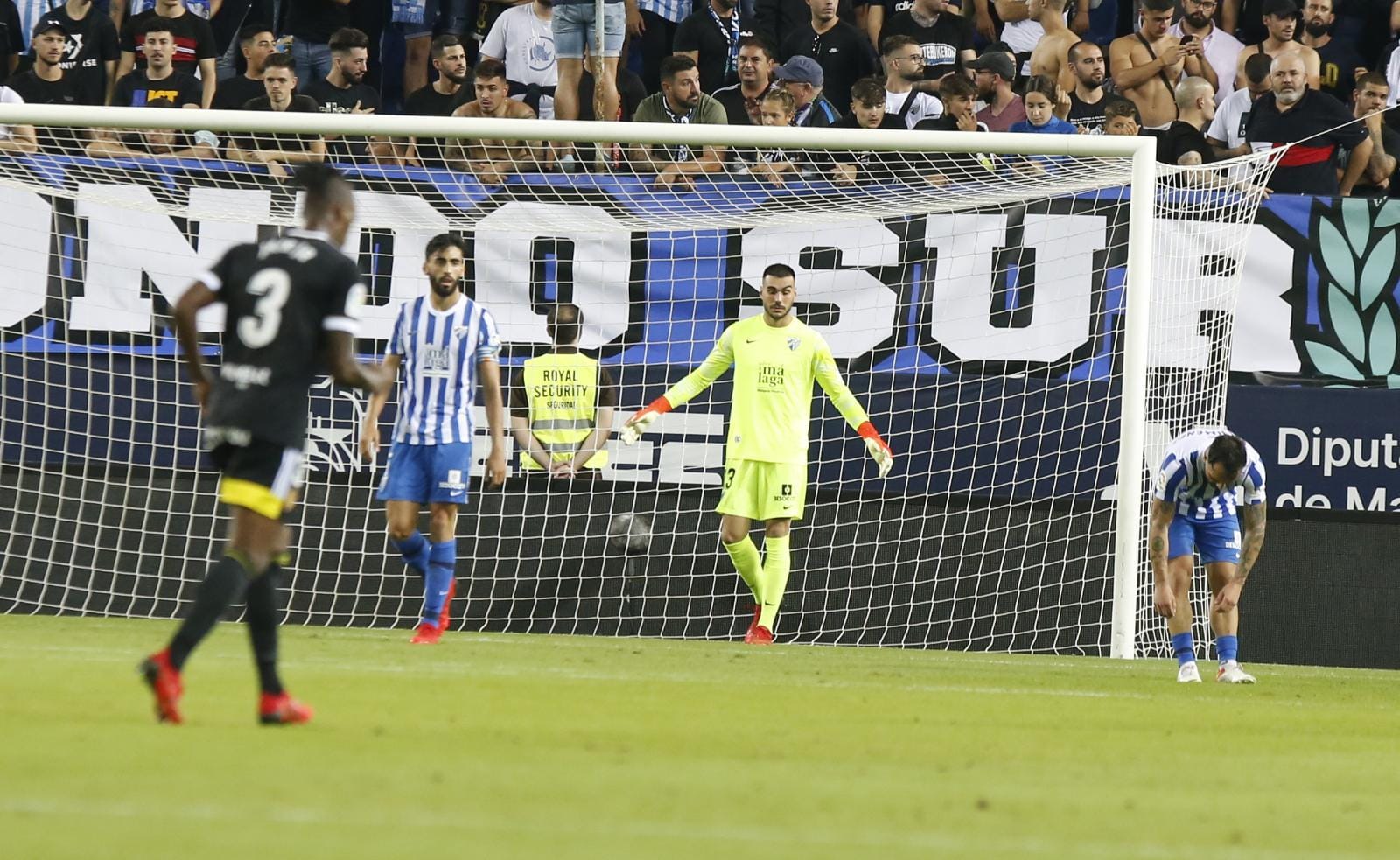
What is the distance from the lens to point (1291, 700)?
9484 millimetres

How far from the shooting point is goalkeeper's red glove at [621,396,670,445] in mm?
12242

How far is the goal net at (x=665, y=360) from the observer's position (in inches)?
514

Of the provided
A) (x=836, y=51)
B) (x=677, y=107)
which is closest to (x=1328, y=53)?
(x=836, y=51)

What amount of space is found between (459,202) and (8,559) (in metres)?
3.73

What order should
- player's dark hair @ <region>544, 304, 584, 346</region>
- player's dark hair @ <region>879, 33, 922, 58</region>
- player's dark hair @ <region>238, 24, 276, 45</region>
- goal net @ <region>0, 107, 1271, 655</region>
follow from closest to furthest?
goal net @ <region>0, 107, 1271, 655</region> < player's dark hair @ <region>544, 304, 584, 346</region> < player's dark hair @ <region>879, 33, 922, 58</region> < player's dark hair @ <region>238, 24, 276, 45</region>

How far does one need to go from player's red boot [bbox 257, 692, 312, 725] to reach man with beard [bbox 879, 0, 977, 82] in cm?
1066

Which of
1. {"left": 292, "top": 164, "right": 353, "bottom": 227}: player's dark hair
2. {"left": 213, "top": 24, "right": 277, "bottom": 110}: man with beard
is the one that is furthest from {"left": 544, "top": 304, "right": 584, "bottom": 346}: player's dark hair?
{"left": 292, "top": 164, "right": 353, "bottom": 227}: player's dark hair

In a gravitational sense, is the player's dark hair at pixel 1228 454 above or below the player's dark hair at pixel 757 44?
below

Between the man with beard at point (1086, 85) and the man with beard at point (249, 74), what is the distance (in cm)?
600

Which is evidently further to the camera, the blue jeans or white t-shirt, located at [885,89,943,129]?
the blue jeans

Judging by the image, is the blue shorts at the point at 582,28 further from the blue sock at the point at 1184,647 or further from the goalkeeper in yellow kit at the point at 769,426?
the blue sock at the point at 1184,647

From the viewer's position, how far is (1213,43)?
16016mm

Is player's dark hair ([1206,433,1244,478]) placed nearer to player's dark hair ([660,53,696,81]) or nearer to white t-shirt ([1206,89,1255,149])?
white t-shirt ([1206,89,1255,149])

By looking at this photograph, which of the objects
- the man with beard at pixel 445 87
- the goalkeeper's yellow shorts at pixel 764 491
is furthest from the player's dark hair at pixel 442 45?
the goalkeeper's yellow shorts at pixel 764 491
